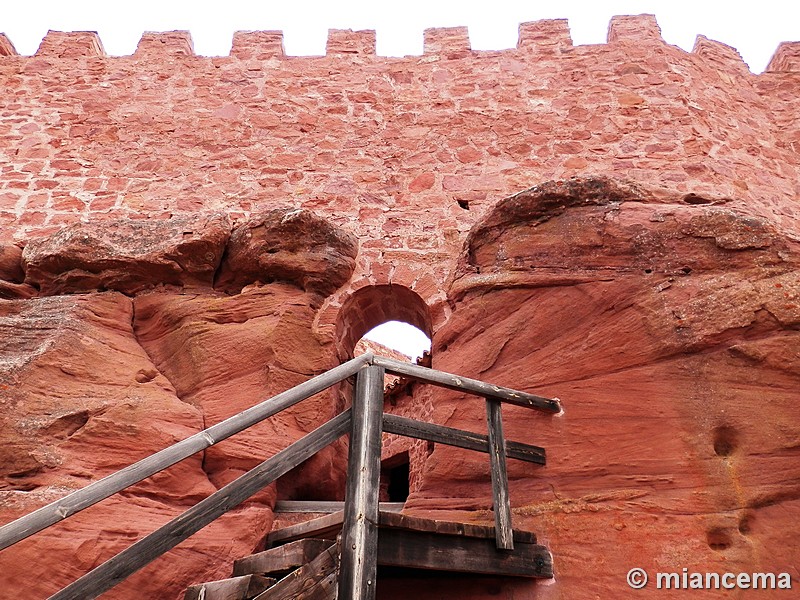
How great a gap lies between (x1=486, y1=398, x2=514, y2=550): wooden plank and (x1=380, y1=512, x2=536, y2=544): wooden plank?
55 mm

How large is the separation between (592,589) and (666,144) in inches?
179

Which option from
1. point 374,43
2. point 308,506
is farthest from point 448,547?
point 374,43

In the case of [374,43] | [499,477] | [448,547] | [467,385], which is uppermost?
[374,43]

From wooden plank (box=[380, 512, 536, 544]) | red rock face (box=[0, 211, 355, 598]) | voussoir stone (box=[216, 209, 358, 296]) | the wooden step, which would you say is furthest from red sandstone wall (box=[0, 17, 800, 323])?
wooden plank (box=[380, 512, 536, 544])

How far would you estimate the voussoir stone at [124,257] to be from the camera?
5402mm

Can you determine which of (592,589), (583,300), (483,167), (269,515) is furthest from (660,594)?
(483,167)

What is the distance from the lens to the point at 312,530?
3.70m

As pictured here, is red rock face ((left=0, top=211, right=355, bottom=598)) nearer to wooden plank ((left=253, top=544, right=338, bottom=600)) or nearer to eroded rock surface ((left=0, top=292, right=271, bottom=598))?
eroded rock surface ((left=0, top=292, right=271, bottom=598))

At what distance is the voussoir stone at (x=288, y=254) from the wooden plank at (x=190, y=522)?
217 centimetres

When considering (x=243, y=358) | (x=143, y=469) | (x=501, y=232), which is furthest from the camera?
(x=501, y=232)

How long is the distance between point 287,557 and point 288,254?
268 centimetres

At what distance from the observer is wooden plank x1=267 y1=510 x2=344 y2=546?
137 inches

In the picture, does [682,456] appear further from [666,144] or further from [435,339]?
[666,144]

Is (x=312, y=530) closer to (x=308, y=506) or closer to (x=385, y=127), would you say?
(x=308, y=506)
